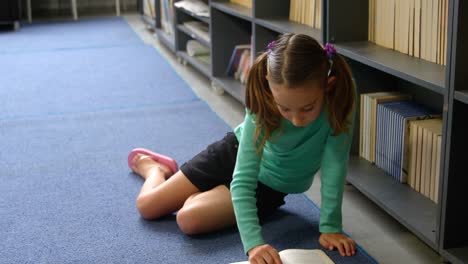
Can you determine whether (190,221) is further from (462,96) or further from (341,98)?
(462,96)

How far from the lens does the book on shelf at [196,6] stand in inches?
125

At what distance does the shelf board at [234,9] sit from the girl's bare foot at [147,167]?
0.79m

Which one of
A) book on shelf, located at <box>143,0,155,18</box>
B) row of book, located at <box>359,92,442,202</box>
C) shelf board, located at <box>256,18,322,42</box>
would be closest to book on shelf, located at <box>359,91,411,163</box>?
row of book, located at <box>359,92,442,202</box>

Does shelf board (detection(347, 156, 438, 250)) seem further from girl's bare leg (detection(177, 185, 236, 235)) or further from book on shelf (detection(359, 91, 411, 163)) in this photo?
girl's bare leg (detection(177, 185, 236, 235))

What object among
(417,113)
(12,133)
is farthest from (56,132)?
(417,113)

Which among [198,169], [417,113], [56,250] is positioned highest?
[417,113]

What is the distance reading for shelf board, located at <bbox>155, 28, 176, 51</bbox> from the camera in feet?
12.8

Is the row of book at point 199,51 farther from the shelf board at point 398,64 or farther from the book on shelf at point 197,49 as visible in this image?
the shelf board at point 398,64

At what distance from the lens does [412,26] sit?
1.68 m

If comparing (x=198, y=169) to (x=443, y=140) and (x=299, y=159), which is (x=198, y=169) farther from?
(x=443, y=140)

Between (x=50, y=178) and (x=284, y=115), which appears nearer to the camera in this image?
(x=284, y=115)

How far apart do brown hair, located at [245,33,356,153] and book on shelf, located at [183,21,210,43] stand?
1.77 meters

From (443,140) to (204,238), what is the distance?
62 centimetres

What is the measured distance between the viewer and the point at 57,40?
458 cm
